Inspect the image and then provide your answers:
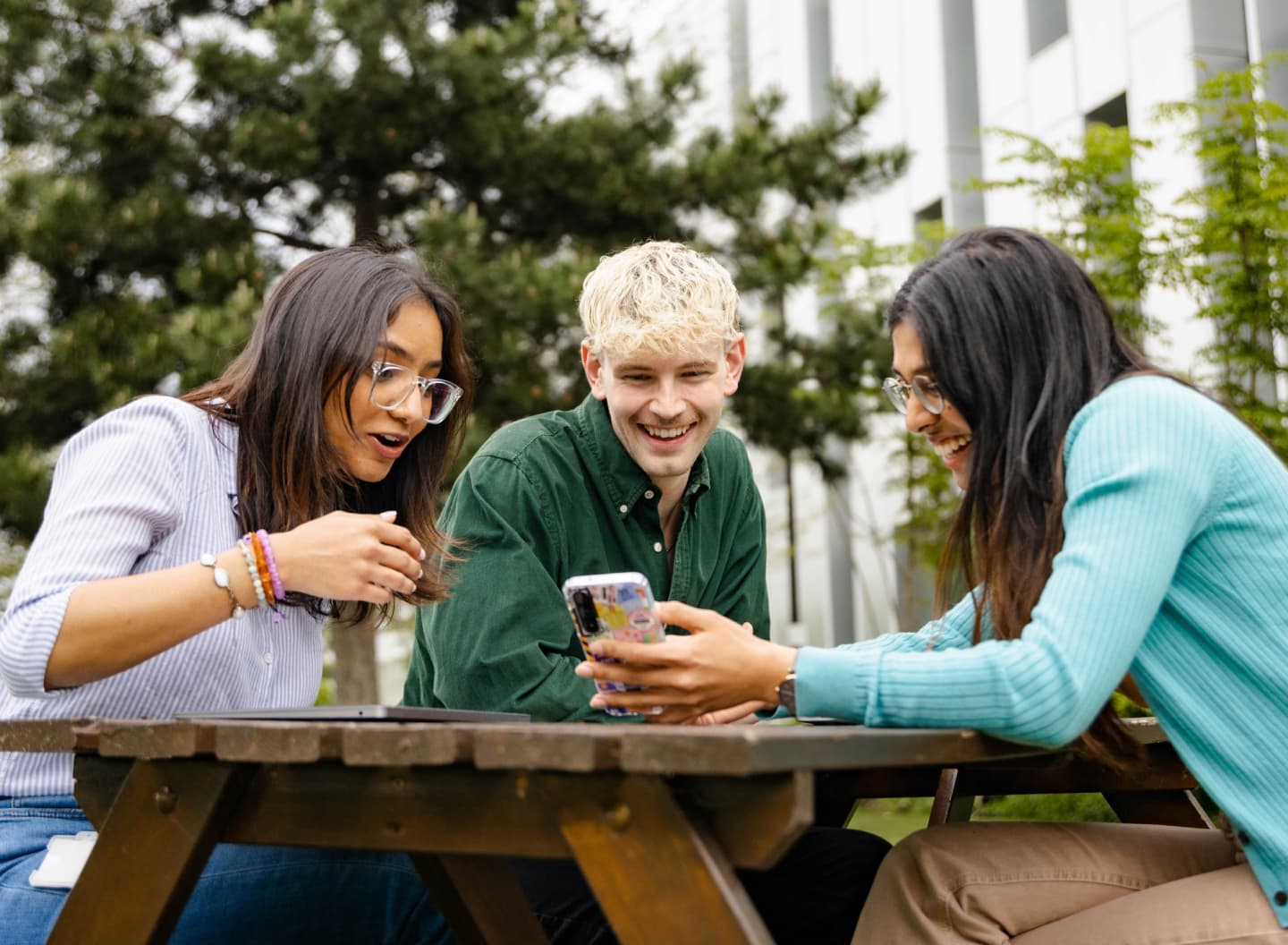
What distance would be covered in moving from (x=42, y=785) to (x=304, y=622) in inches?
23.9

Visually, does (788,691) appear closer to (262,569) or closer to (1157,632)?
(1157,632)

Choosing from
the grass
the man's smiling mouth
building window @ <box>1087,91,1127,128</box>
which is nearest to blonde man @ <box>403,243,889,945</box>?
the man's smiling mouth

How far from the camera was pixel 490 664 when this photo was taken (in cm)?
297

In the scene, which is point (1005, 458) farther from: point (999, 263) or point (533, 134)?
point (533, 134)

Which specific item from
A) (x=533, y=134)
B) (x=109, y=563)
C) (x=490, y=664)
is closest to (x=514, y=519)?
(x=490, y=664)

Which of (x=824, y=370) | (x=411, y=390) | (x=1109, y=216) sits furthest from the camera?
(x=824, y=370)

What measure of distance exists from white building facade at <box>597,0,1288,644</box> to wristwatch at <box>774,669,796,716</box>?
703cm

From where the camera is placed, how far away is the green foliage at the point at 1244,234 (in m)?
7.10

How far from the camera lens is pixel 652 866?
5.20 ft

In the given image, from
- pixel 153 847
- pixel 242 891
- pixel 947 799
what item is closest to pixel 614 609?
Answer: pixel 153 847

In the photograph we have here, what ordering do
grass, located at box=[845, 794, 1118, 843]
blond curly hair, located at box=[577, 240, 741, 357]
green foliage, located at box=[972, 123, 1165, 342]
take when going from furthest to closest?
green foliage, located at box=[972, 123, 1165, 342] → grass, located at box=[845, 794, 1118, 843] → blond curly hair, located at box=[577, 240, 741, 357]

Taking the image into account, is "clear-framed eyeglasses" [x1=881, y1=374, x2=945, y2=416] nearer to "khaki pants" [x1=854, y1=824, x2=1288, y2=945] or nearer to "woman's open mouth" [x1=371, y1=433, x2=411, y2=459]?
"khaki pants" [x1=854, y1=824, x2=1288, y2=945]

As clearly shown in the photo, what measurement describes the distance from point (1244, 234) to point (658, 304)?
521 cm

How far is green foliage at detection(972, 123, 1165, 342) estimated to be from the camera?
307 inches
